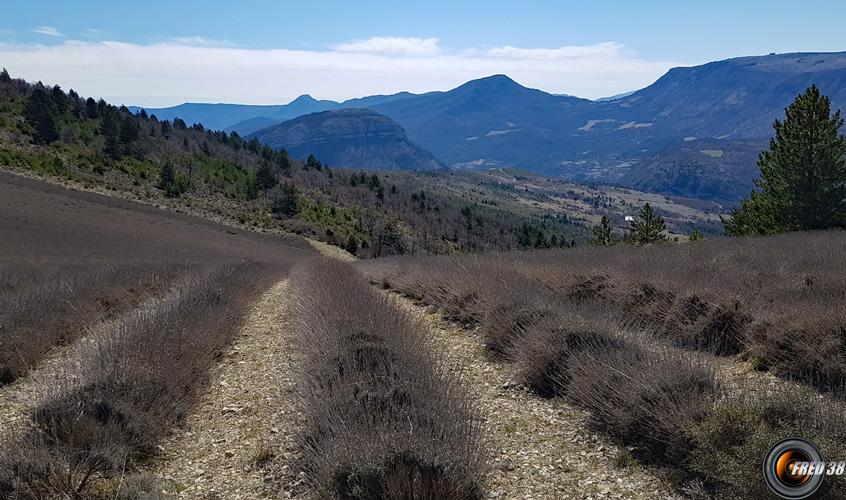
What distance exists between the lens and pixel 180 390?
7.77 metres

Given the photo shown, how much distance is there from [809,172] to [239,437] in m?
35.5

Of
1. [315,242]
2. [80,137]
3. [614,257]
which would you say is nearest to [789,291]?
[614,257]

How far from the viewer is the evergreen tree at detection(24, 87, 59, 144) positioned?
66062 millimetres

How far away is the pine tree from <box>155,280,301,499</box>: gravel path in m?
32.4

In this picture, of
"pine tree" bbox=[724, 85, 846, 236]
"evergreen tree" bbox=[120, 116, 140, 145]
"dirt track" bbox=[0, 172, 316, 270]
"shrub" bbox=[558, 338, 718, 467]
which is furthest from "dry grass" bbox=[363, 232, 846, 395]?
"evergreen tree" bbox=[120, 116, 140, 145]

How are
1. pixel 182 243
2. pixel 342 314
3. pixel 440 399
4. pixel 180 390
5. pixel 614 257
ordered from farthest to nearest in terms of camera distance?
pixel 182 243
pixel 614 257
pixel 342 314
pixel 180 390
pixel 440 399

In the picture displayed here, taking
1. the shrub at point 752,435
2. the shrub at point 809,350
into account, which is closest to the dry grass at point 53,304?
the shrub at point 752,435

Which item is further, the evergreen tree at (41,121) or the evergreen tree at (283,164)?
the evergreen tree at (283,164)

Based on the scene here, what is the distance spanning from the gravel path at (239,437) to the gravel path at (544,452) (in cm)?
228

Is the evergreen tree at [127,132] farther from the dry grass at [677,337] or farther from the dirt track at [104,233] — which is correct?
the dry grass at [677,337]

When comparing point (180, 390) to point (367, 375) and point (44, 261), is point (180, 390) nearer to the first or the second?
point (367, 375)

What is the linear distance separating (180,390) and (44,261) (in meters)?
20.8
